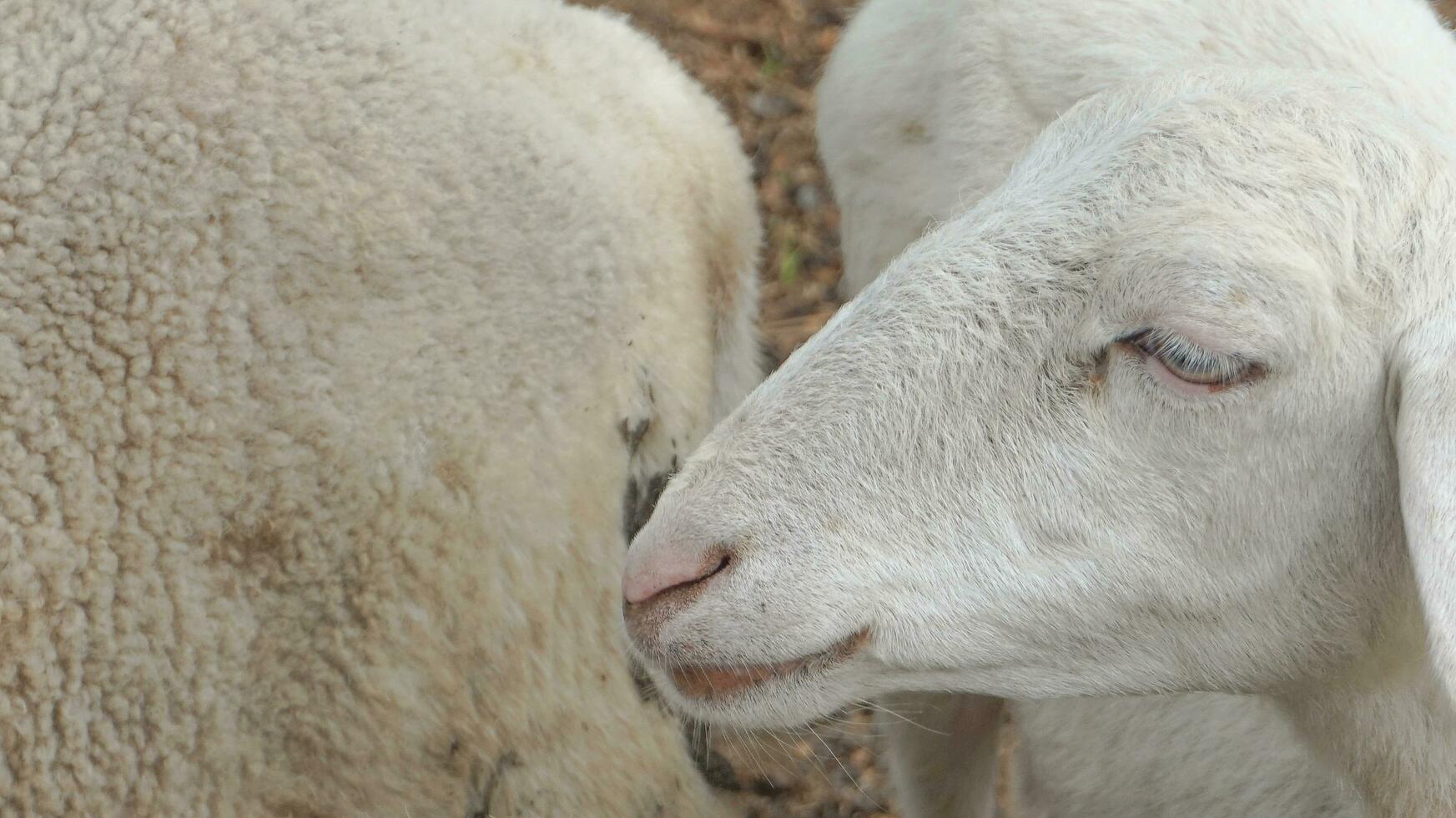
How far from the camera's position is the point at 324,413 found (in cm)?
210

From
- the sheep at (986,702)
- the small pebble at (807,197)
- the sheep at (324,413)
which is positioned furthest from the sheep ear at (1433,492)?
the small pebble at (807,197)

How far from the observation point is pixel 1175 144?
1.66 meters

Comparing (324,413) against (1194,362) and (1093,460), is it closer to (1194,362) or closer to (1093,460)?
(1093,460)

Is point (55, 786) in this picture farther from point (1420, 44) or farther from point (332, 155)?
point (1420, 44)

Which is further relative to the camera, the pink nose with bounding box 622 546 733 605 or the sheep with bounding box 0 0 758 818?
the sheep with bounding box 0 0 758 818

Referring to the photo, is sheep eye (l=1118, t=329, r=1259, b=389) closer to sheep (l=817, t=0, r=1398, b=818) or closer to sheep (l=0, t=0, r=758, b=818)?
sheep (l=817, t=0, r=1398, b=818)

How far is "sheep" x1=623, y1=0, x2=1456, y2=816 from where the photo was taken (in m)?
1.54

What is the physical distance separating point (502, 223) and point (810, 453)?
85 cm

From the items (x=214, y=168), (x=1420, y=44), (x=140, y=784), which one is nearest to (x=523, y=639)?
(x=140, y=784)

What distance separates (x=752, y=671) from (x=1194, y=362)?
0.68 m

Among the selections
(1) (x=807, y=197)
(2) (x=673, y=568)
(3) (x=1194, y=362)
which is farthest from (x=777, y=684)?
(1) (x=807, y=197)

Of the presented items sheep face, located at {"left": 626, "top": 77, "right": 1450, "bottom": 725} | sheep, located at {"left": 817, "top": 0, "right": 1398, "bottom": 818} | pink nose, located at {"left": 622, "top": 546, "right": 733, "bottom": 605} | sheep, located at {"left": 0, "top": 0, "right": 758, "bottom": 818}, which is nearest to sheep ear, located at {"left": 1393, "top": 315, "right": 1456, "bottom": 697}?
sheep face, located at {"left": 626, "top": 77, "right": 1450, "bottom": 725}

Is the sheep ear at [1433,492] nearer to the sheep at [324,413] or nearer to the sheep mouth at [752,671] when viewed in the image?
the sheep mouth at [752,671]

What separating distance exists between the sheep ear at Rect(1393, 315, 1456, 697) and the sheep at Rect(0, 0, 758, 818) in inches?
51.2
